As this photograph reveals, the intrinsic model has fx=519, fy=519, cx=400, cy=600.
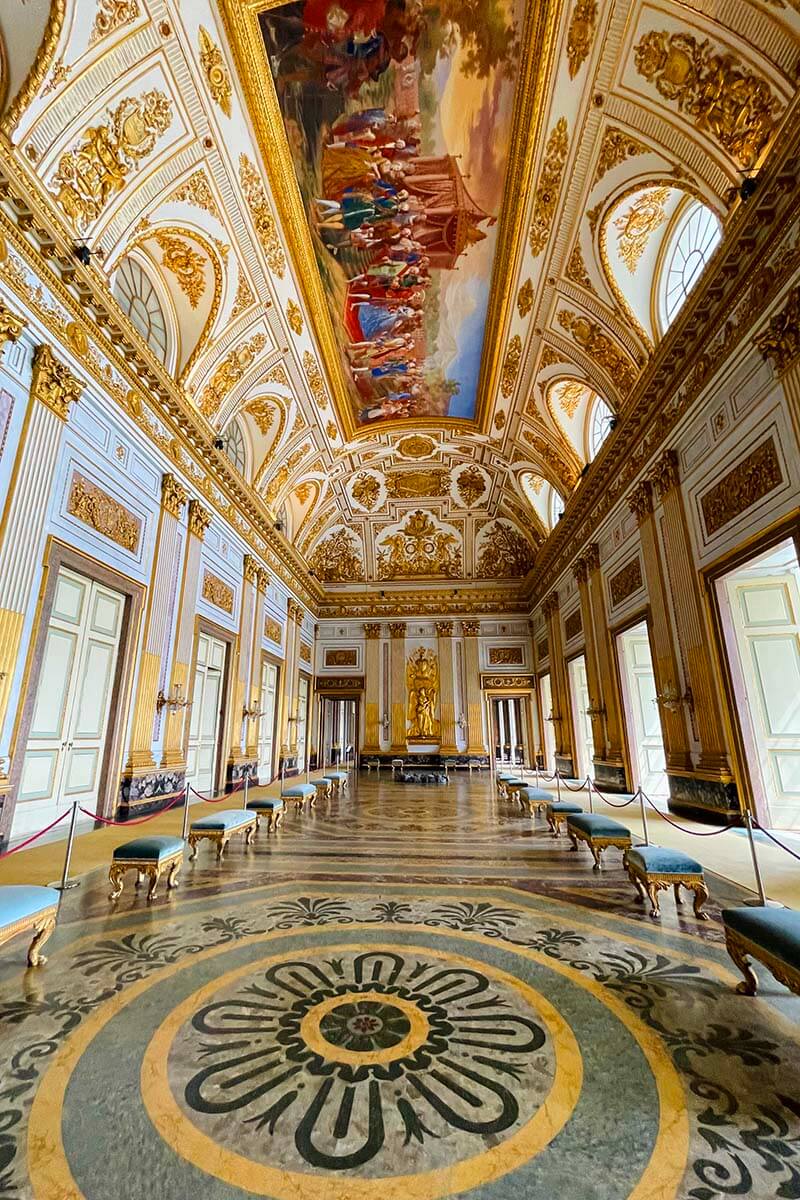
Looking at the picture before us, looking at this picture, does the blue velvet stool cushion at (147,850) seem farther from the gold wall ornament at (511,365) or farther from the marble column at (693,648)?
the gold wall ornament at (511,365)

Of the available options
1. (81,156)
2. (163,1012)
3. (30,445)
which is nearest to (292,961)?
(163,1012)

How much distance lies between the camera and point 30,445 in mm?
5355

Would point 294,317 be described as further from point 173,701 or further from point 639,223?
point 173,701

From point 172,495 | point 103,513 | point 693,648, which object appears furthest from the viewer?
point 172,495

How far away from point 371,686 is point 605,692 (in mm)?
9467

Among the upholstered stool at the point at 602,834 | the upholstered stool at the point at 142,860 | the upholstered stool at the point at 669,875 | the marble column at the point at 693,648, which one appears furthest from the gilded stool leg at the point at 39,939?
the marble column at the point at 693,648

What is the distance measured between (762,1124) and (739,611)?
6.26 meters

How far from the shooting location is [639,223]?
7.31 metres

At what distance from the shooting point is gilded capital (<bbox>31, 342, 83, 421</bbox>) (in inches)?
215

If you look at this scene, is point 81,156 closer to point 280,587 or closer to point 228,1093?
point 228,1093

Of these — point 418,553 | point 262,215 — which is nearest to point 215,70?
point 262,215

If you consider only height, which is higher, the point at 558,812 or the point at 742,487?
the point at 742,487

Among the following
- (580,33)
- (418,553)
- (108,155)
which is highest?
(580,33)

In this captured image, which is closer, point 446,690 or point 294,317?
point 294,317
